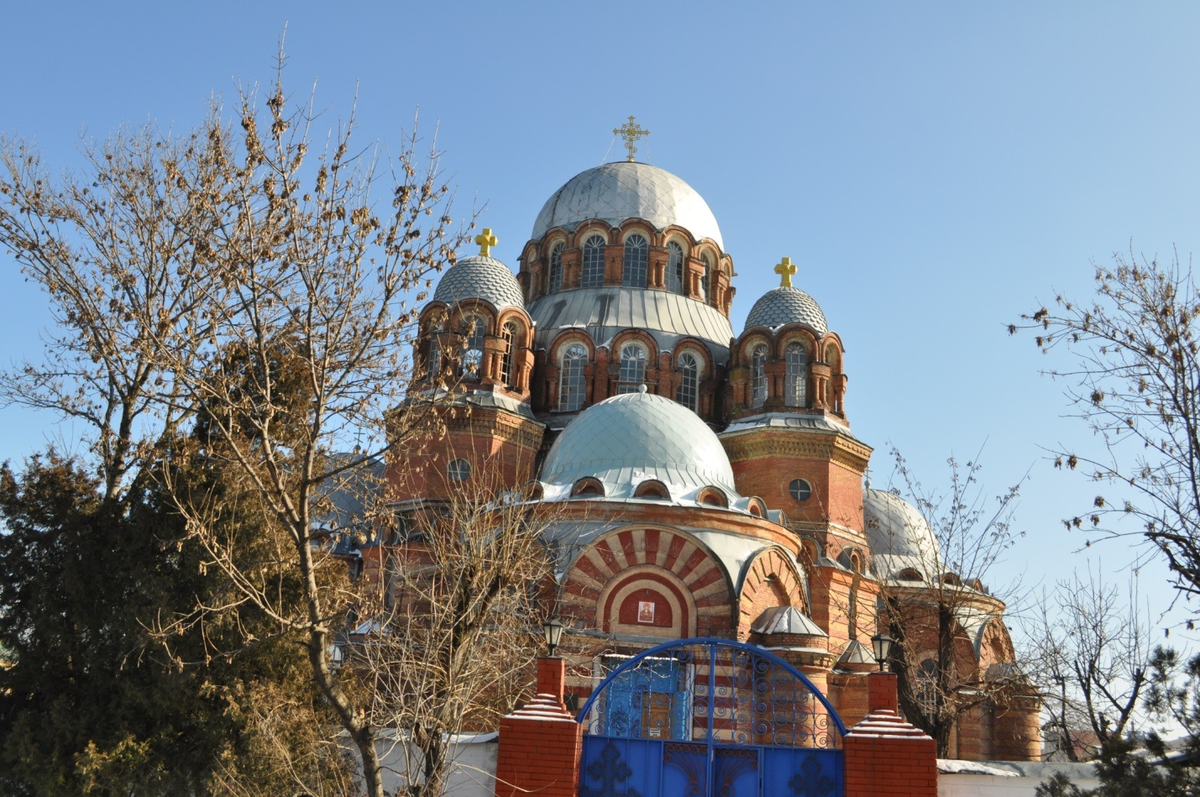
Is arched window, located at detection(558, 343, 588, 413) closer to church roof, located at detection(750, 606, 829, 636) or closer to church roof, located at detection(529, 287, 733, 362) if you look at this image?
church roof, located at detection(529, 287, 733, 362)

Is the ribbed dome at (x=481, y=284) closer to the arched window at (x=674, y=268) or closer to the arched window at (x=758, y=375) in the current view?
the arched window at (x=674, y=268)

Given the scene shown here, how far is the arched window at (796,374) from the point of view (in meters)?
26.2

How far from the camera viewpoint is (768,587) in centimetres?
2031

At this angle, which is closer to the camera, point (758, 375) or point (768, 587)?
point (768, 587)

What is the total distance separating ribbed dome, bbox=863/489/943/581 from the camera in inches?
1072

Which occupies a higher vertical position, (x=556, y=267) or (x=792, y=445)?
(x=556, y=267)

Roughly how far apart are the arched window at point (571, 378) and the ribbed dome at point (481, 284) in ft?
5.40

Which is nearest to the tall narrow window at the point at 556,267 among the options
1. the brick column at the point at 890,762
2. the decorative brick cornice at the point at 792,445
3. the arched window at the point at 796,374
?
the arched window at the point at 796,374

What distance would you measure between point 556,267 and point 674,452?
10220 millimetres

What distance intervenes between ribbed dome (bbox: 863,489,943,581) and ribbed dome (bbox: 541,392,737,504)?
6466 millimetres

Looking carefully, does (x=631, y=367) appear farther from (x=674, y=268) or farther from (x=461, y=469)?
(x=461, y=469)

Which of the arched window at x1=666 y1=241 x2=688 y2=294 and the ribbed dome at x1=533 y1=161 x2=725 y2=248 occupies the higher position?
the ribbed dome at x1=533 y1=161 x2=725 y2=248

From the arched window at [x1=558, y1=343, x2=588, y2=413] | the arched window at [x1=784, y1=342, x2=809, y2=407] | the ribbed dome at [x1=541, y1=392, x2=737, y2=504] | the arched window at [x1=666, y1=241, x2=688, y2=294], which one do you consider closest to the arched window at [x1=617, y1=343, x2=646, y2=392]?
the arched window at [x1=558, y1=343, x2=588, y2=413]

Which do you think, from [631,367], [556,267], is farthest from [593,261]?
[631,367]
